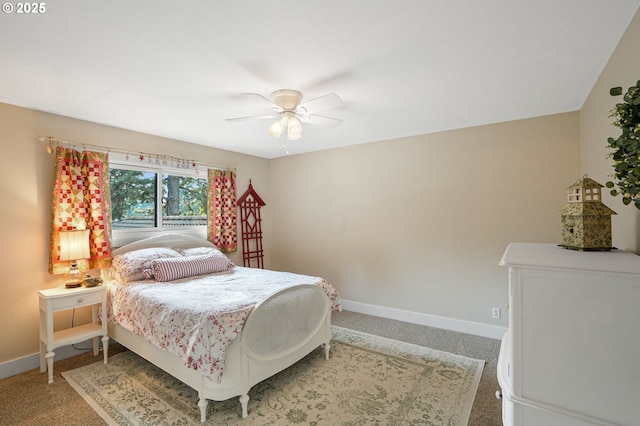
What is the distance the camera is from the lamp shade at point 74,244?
2.72m

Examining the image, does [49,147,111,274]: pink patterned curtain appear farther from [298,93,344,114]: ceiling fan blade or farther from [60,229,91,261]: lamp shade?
[298,93,344,114]: ceiling fan blade

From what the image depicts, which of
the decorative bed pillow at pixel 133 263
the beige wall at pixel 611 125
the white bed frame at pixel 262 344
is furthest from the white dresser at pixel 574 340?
the decorative bed pillow at pixel 133 263

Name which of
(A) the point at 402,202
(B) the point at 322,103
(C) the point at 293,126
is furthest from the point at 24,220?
(A) the point at 402,202

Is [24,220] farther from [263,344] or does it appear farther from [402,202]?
[402,202]

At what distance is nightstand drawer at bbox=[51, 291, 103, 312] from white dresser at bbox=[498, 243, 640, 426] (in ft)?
11.0

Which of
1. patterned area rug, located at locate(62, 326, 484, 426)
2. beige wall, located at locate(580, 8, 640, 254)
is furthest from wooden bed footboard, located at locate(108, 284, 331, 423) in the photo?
beige wall, located at locate(580, 8, 640, 254)

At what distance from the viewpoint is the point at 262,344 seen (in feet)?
7.37

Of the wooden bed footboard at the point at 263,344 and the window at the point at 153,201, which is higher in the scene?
the window at the point at 153,201

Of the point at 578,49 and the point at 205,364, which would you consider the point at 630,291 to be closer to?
the point at 578,49

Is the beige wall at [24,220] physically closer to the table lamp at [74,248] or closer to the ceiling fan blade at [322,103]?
the table lamp at [74,248]

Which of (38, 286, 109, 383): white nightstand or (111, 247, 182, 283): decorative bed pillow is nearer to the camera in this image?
(38, 286, 109, 383): white nightstand

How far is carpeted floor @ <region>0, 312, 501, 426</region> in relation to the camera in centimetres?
208

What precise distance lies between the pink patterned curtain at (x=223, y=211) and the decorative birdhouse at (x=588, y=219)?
4.00 m

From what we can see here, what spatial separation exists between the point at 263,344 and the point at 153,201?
2625 millimetres
